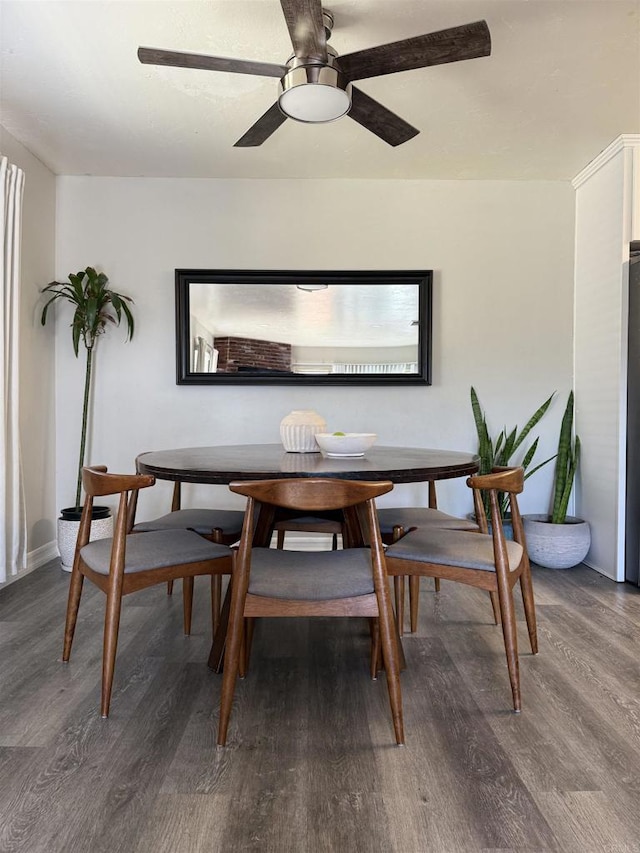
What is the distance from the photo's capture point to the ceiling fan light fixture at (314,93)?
1.91 m

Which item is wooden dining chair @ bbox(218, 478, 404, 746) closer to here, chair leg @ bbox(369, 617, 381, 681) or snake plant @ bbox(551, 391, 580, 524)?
chair leg @ bbox(369, 617, 381, 681)

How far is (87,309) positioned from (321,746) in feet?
9.36

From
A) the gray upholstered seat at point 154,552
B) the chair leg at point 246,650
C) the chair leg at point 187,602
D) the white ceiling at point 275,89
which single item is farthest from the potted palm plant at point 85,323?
the chair leg at point 246,650

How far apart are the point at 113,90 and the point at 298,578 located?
246 cm

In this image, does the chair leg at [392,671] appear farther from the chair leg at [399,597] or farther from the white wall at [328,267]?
the white wall at [328,267]

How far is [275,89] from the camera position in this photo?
274cm

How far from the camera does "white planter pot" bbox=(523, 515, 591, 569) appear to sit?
3.41 metres

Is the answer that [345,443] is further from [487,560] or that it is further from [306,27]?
[306,27]

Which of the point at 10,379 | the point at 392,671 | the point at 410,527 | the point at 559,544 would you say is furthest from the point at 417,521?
the point at 10,379

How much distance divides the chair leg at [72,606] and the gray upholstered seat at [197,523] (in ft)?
1.08

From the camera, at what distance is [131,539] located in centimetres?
205

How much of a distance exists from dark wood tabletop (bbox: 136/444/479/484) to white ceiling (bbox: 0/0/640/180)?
1684mm

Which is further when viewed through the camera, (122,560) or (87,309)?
(87,309)

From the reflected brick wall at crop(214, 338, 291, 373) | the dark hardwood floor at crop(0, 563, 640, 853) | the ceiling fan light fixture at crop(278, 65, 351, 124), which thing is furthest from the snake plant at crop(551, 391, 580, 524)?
the ceiling fan light fixture at crop(278, 65, 351, 124)
